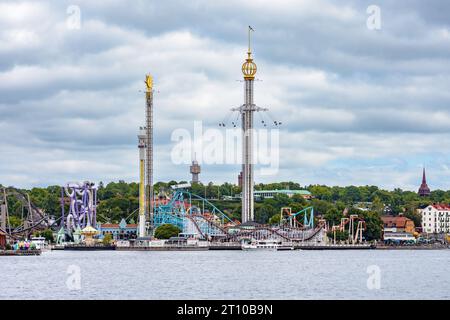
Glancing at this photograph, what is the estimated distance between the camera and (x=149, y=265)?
373 ft

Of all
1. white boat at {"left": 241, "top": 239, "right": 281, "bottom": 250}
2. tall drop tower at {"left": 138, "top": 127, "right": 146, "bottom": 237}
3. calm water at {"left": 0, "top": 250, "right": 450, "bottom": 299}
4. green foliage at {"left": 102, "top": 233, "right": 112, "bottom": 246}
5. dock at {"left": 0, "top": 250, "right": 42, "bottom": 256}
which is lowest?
calm water at {"left": 0, "top": 250, "right": 450, "bottom": 299}

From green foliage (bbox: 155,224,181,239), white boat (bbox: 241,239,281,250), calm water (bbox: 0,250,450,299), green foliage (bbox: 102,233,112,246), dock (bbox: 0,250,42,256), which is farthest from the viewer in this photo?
green foliage (bbox: 102,233,112,246)

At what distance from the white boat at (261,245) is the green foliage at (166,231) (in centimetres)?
1281

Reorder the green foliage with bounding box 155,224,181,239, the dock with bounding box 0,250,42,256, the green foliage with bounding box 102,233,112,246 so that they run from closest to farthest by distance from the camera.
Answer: the dock with bounding box 0,250,42,256
the green foliage with bounding box 155,224,181,239
the green foliage with bounding box 102,233,112,246

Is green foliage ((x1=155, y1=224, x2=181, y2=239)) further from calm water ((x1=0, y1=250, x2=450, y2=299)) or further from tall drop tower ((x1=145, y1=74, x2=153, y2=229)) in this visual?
calm water ((x1=0, y1=250, x2=450, y2=299))

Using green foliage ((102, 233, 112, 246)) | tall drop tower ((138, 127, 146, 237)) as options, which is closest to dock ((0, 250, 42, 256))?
tall drop tower ((138, 127, 146, 237))

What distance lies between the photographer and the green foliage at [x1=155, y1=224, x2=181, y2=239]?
616ft

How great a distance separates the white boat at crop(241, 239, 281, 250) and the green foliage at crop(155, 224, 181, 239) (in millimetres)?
12806

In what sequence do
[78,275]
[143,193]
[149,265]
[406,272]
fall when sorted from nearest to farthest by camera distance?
[78,275], [406,272], [149,265], [143,193]

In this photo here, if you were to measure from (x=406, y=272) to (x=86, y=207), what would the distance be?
352 ft
